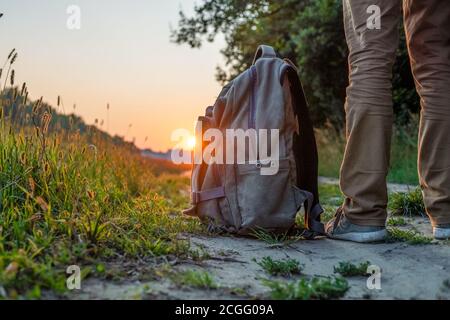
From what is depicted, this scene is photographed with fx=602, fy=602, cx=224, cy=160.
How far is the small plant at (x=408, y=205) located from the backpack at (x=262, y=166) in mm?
1004

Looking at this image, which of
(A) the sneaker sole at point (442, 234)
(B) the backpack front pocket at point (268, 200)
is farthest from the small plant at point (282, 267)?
(A) the sneaker sole at point (442, 234)

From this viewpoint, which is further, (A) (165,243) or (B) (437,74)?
(B) (437,74)

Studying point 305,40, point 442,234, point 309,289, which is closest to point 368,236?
point 442,234

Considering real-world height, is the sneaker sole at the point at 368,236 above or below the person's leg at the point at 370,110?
below

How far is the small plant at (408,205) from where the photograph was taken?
399cm

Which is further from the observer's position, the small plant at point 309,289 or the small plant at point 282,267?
the small plant at point 282,267

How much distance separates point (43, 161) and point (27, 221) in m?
0.72

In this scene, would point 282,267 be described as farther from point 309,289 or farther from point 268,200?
point 268,200

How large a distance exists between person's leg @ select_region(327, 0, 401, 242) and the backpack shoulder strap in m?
0.30

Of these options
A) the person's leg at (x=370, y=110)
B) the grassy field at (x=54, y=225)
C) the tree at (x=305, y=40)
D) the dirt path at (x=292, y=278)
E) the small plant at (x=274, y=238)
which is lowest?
the dirt path at (x=292, y=278)

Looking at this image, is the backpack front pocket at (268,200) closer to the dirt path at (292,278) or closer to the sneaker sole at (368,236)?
the dirt path at (292,278)
